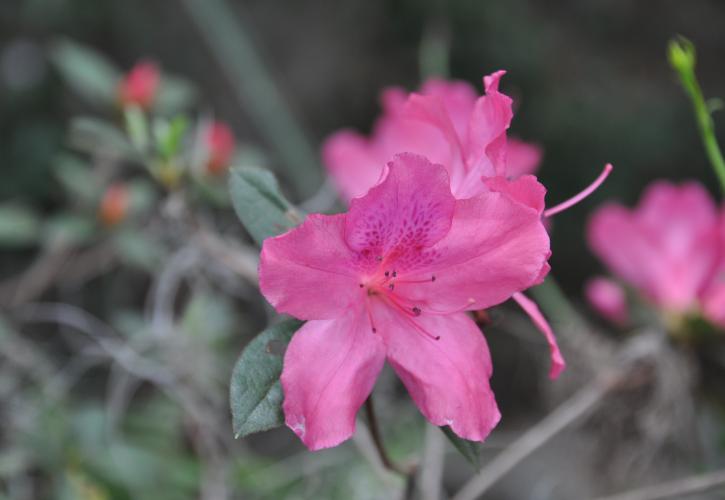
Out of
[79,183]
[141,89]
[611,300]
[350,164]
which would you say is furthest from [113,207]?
→ [611,300]

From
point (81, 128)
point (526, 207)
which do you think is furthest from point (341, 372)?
point (81, 128)

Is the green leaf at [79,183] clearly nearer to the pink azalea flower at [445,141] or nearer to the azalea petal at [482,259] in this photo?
the pink azalea flower at [445,141]

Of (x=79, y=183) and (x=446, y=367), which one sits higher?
Result: (x=446, y=367)

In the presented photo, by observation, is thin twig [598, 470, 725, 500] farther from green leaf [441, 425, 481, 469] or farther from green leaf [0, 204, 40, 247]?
green leaf [0, 204, 40, 247]

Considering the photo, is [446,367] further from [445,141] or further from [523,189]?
[445,141]

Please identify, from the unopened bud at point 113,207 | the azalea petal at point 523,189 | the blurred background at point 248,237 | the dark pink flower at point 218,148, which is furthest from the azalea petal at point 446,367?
the unopened bud at point 113,207

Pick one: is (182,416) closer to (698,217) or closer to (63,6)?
(698,217)

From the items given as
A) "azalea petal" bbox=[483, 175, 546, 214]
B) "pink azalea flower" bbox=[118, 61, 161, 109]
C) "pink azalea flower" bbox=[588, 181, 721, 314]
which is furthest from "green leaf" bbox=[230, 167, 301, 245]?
"pink azalea flower" bbox=[118, 61, 161, 109]

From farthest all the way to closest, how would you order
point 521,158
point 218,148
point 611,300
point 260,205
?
point 218,148, point 611,300, point 521,158, point 260,205
